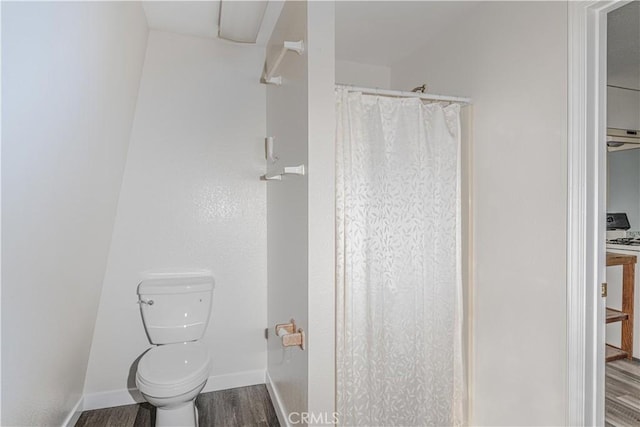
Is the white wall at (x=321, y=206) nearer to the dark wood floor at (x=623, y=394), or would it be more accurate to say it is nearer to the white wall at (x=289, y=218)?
the white wall at (x=289, y=218)

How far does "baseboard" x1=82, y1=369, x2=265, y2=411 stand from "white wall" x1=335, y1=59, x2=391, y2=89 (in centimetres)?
233

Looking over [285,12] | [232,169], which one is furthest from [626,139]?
[232,169]

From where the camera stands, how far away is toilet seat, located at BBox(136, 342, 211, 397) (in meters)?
1.85

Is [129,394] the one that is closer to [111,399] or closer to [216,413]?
[111,399]

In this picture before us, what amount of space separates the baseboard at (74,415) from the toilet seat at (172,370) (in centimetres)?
51

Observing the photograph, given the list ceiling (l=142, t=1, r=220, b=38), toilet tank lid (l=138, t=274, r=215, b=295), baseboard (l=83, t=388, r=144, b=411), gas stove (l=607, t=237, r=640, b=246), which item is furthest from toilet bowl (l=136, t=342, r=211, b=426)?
gas stove (l=607, t=237, r=640, b=246)

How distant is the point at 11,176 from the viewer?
96cm

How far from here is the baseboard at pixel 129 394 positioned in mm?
2313

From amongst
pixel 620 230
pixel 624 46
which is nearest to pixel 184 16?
pixel 624 46

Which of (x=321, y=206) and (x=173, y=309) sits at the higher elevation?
(x=321, y=206)

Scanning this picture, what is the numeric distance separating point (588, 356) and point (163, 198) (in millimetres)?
2420

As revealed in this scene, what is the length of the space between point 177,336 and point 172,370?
15.0 inches

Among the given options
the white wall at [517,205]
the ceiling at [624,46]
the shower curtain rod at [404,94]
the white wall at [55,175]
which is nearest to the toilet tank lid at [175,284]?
the white wall at [55,175]

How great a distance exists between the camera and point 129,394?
2373 mm
